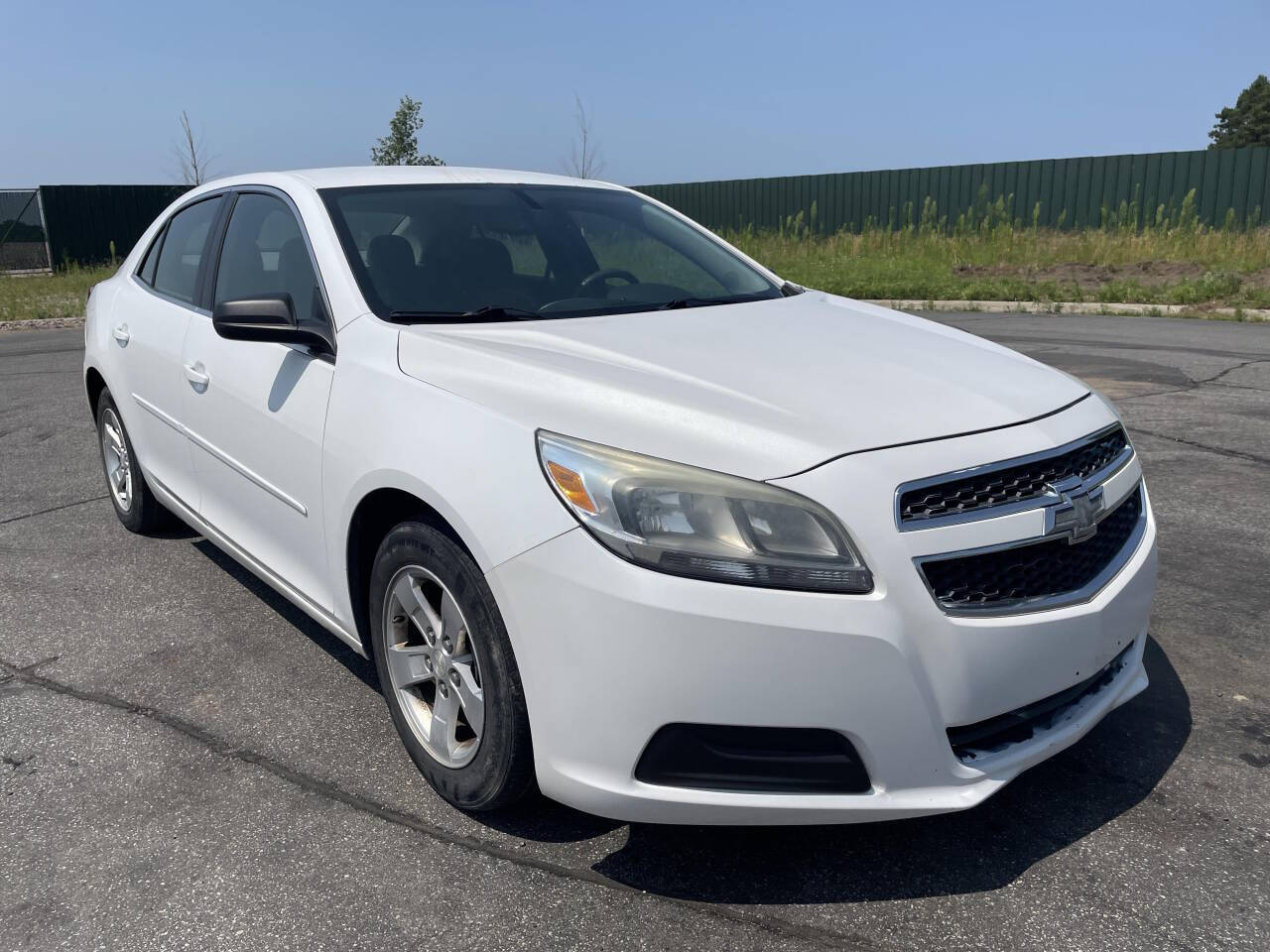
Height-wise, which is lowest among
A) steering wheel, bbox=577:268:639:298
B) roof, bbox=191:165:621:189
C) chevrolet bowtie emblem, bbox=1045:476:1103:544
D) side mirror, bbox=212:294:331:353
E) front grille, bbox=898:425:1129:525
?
chevrolet bowtie emblem, bbox=1045:476:1103:544

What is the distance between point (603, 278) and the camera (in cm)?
361

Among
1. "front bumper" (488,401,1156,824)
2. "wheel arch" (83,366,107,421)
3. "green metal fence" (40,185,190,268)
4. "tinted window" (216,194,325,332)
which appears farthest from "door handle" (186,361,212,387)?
"green metal fence" (40,185,190,268)

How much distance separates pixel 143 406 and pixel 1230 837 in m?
4.13

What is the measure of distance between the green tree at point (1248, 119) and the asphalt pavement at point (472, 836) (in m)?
81.6

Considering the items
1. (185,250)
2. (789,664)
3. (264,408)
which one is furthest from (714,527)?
(185,250)

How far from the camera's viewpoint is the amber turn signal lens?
2.21 m

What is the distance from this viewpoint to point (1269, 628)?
3.70m

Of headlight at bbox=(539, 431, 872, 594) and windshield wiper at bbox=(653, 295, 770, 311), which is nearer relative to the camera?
headlight at bbox=(539, 431, 872, 594)

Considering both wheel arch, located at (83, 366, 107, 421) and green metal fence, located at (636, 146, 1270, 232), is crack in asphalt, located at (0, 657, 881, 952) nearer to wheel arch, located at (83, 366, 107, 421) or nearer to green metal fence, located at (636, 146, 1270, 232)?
wheel arch, located at (83, 366, 107, 421)

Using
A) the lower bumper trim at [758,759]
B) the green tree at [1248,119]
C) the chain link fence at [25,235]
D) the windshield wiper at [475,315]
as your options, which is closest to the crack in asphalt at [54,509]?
the windshield wiper at [475,315]

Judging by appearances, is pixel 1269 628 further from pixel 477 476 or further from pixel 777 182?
pixel 777 182

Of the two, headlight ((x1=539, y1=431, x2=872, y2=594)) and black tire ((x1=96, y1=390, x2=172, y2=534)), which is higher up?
headlight ((x1=539, y1=431, x2=872, y2=594))

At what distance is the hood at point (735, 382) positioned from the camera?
2266mm

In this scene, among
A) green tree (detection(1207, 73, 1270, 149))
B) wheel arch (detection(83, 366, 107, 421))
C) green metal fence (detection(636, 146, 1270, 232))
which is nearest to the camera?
wheel arch (detection(83, 366, 107, 421))
